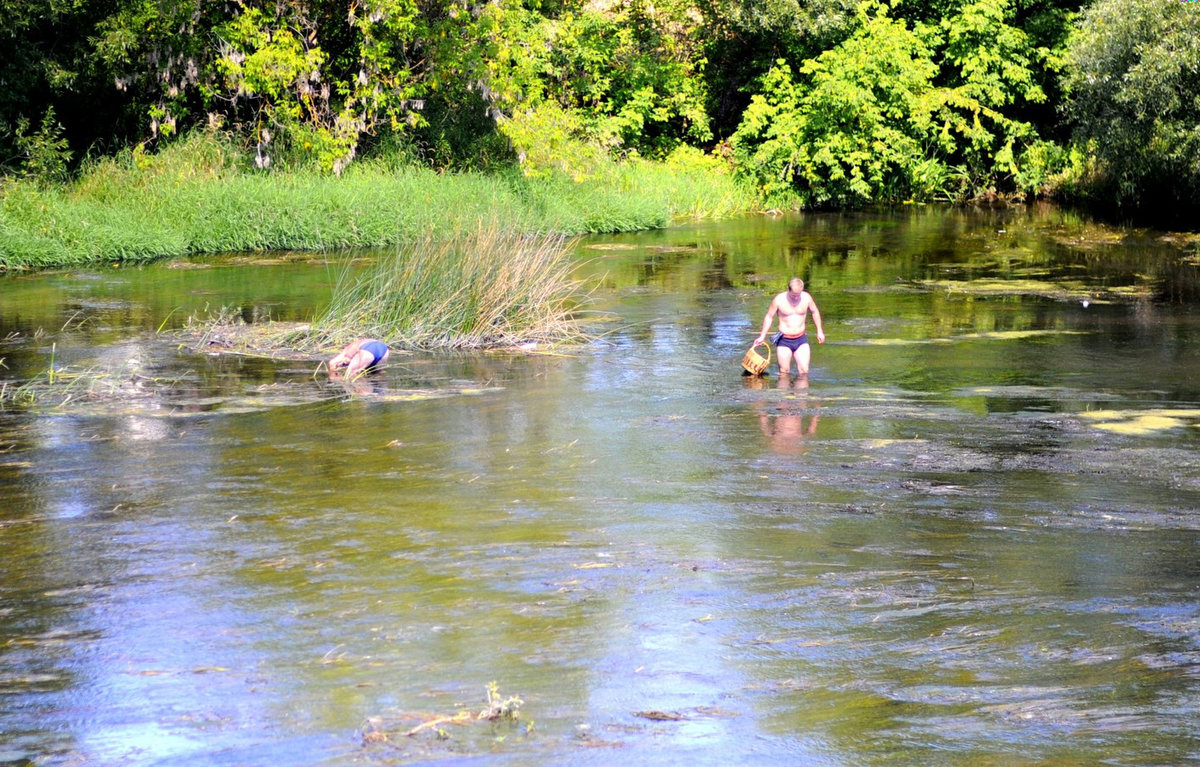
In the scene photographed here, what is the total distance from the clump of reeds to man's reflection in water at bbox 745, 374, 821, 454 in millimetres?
3463

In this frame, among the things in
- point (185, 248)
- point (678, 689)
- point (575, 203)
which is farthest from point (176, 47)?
point (678, 689)

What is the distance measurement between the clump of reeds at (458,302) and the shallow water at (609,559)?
68 cm

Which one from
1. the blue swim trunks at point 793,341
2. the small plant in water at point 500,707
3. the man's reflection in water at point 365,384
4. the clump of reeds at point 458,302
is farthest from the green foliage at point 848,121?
the small plant in water at point 500,707

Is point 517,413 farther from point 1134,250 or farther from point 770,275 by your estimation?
point 1134,250

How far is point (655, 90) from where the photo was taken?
3838 centimetres

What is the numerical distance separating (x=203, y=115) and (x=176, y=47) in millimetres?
2958

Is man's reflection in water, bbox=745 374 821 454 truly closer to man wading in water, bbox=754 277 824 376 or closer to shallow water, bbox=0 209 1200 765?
shallow water, bbox=0 209 1200 765

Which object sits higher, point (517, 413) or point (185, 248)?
point (185, 248)

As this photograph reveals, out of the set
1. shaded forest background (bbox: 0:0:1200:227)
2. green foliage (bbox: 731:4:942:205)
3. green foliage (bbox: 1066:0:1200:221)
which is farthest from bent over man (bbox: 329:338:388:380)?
green foliage (bbox: 731:4:942:205)

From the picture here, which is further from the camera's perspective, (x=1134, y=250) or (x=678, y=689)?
(x=1134, y=250)

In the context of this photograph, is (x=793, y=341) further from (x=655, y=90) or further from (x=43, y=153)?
(x=655, y=90)

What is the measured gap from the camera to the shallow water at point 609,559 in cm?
509

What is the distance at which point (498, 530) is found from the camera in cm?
783

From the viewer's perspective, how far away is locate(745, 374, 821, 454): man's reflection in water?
10.3 meters
